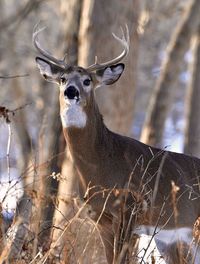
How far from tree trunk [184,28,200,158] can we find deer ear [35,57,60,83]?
19.4 ft

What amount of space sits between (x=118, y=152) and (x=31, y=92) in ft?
59.7

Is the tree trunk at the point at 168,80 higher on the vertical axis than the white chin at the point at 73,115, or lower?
higher

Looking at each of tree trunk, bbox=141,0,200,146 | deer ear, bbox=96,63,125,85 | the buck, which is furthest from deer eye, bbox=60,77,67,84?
tree trunk, bbox=141,0,200,146

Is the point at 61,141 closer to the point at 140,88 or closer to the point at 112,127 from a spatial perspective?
the point at 112,127

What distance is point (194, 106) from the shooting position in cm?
1648

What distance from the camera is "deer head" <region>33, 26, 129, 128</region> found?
9.09 metres

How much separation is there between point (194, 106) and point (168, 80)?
1703 mm

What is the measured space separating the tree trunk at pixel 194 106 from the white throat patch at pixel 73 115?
20.9 ft

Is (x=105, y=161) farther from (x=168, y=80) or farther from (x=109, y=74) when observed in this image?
(x=168, y=80)

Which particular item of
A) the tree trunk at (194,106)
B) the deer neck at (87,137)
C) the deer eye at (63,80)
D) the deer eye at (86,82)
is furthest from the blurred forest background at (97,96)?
the deer eye at (86,82)

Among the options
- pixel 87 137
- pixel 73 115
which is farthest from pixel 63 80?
pixel 87 137

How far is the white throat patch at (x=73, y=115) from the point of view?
9.07 m

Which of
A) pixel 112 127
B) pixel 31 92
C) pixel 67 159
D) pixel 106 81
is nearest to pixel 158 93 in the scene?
pixel 112 127

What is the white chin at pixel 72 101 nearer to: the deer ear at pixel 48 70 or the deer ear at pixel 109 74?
the deer ear at pixel 48 70
